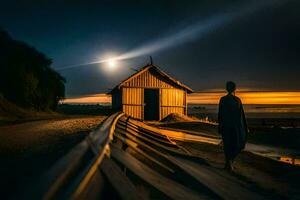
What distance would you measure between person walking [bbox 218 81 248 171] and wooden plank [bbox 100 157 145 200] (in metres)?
4.93

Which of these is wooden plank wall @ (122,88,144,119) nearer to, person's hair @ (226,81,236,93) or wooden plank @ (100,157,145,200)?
person's hair @ (226,81,236,93)

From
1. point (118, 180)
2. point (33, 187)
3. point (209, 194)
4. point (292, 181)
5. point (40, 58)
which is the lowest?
point (292, 181)

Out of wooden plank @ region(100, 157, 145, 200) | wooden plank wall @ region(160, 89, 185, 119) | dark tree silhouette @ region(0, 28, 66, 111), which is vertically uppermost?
dark tree silhouette @ region(0, 28, 66, 111)

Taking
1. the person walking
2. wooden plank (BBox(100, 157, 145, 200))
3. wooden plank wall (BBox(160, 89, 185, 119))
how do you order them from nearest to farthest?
wooden plank (BBox(100, 157, 145, 200)), the person walking, wooden plank wall (BBox(160, 89, 185, 119))

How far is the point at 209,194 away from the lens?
167 inches

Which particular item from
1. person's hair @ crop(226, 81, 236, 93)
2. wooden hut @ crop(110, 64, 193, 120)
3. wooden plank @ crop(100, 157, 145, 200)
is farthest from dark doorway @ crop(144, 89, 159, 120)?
wooden plank @ crop(100, 157, 145, 200)

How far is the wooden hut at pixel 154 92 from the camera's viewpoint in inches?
1149

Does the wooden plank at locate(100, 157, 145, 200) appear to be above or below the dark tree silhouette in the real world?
below

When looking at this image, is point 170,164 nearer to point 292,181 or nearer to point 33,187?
point 292,181

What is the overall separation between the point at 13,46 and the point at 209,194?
31.5 m

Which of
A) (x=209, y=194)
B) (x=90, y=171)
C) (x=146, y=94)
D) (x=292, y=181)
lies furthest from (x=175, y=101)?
(x=90, y=171)

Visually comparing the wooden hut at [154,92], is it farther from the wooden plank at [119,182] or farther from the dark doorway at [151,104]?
the wooden plank at [119,182]

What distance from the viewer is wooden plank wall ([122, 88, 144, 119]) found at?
29.0 meters

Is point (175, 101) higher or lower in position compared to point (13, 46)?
lower
